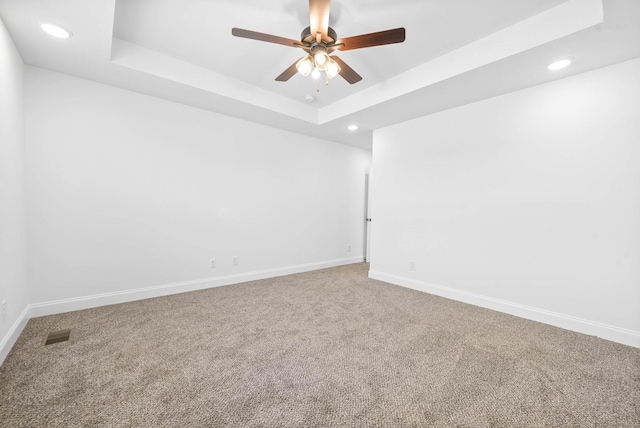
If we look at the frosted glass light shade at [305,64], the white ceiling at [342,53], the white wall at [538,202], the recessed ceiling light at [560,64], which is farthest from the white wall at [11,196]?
the recessed ceiling light at [560,64]

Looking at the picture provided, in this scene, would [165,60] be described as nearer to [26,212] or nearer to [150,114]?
[150,114]

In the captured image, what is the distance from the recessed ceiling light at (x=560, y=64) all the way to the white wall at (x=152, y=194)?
11.0ft

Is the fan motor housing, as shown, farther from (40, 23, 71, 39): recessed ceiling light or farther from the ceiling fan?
(40, 23, 71, 39): recessed ceiling light

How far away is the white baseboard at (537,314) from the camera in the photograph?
235cm

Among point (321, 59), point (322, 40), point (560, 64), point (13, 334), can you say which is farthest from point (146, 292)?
point (560, 64)

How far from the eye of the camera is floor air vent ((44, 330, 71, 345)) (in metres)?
2.17

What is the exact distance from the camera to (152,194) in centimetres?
331

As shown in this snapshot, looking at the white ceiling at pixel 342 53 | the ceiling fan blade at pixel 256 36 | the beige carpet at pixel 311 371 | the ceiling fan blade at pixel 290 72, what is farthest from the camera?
the ceiling fan blade at pixel 290 72

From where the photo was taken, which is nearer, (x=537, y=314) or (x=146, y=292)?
(x=537, y=314)

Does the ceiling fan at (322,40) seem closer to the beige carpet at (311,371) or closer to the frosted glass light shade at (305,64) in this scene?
the frosted glass light shade at (305,64)

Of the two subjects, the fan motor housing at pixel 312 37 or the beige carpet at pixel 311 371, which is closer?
the beige carpet at pixel 311 371

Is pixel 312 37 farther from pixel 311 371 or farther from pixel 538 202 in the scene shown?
pixel 538 202

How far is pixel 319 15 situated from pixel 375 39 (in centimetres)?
42

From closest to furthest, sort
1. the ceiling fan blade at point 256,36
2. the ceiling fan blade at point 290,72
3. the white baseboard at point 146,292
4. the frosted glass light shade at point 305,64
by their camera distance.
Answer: the ceiling fan blade at point 256,36, the frosted glass light shade at point 305,64, the ceiling fan blade at point 290,72, the white baseboard at point 146,292
